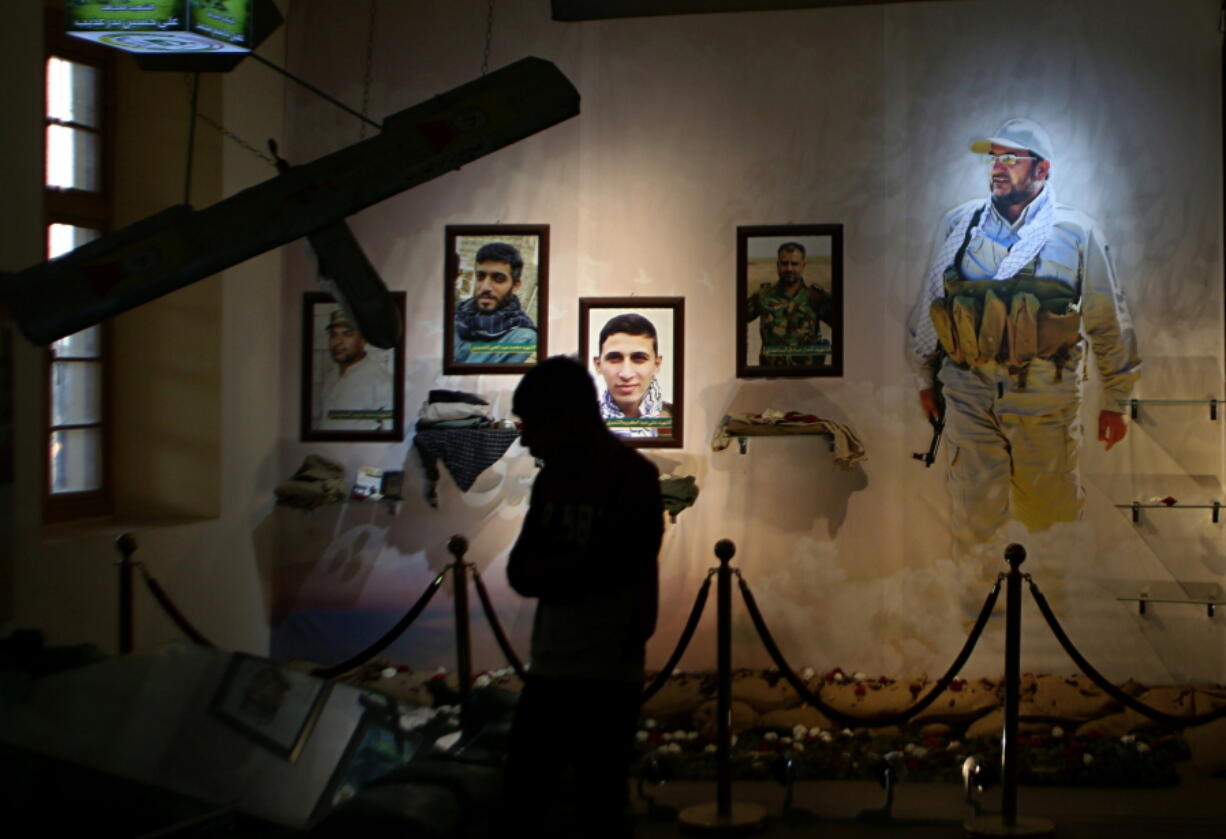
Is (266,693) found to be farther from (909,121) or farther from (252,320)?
(909,121)

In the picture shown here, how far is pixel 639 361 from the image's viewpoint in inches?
276

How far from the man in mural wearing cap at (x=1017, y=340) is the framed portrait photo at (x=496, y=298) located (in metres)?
2.12

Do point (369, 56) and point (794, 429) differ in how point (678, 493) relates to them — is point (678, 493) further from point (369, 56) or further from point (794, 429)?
point (369, 56)

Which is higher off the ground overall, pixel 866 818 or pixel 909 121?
pixel 909 121

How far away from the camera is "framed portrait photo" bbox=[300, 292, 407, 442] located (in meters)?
7.14

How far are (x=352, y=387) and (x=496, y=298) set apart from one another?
98cm

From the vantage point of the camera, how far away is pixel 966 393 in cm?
689

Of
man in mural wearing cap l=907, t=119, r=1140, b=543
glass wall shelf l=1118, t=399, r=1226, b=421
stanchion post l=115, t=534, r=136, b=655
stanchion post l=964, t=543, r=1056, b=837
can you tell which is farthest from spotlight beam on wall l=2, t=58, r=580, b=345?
glass wall shelf l=1118, t=399, r=1226, b=421

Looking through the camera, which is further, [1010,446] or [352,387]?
[352,387]

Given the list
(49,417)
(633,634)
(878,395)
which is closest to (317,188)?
(49,417)

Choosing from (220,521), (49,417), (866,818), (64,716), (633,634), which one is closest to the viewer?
(633,634)

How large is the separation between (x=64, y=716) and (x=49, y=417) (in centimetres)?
278

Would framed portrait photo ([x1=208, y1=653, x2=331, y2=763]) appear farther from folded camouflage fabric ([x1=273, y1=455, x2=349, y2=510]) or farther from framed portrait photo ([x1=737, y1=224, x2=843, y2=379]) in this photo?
framed portrait photo ([x1=737, y1=224, x2=843, y2=379])

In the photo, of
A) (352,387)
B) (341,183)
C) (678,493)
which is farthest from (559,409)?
(352,387)
